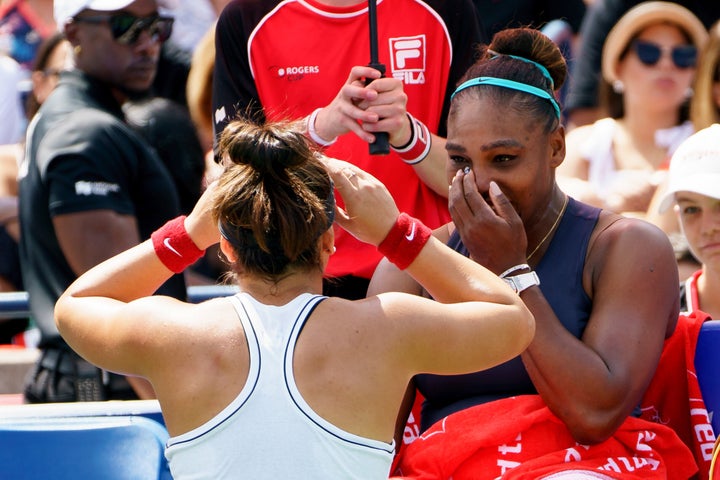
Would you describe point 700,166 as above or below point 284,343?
below

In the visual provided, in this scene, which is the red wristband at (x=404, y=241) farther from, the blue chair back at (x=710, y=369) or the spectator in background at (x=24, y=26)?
the spectator in background at (x=24, y=26)

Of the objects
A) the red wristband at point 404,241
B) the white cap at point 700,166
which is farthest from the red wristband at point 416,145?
the white cap at point 700,166

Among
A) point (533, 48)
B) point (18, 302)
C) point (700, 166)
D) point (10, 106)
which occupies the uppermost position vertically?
point (533, 48)

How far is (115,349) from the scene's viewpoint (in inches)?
103

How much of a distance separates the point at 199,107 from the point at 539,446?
309cm

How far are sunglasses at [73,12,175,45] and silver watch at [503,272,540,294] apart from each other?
2.26m

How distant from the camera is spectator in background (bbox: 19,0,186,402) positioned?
4289 mm

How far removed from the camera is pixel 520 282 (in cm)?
293

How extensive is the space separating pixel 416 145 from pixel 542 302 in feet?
2.28

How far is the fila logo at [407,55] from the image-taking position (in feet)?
11.9

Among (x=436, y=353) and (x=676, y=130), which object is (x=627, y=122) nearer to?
(x=676, y=130)

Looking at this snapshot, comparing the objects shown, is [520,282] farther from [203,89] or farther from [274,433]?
[203,89]

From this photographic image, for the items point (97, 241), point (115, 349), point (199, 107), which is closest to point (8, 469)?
point (115, 349)

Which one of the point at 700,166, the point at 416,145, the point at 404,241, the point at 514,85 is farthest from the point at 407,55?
the point at 404,241
